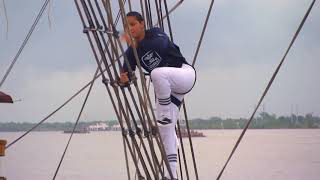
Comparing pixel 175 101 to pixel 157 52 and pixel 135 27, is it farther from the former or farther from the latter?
pixel 135 27

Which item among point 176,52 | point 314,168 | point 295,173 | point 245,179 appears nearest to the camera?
point 176,52

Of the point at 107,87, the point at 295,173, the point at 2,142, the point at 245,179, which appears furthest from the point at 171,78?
the point at 295,173

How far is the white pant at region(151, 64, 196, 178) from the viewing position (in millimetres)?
3730

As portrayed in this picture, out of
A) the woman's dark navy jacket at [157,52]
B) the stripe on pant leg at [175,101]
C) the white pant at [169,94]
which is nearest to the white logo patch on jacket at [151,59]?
the woman's dark navy jacket at [157,52]

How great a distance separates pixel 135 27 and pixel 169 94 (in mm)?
472

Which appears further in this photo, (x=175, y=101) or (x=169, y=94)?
(x=175, y=101)

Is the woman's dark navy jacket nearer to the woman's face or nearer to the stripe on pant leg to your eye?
the woman's face

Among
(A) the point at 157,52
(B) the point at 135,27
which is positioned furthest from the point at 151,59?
(B) the point at 135,27

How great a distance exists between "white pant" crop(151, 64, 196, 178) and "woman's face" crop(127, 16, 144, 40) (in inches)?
10.7

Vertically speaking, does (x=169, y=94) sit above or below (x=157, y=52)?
below

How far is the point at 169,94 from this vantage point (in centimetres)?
377

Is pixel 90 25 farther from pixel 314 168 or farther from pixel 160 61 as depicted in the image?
pixel 314 168

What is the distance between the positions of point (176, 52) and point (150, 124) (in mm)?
543

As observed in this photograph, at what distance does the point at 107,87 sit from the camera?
391 cm
